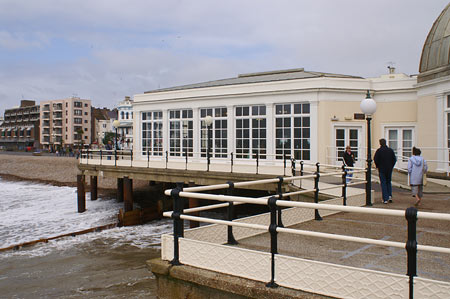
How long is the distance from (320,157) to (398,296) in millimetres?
17180

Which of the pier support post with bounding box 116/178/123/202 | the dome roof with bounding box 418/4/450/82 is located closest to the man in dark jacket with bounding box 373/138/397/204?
the dome roof with bounding box 418/4/450/82

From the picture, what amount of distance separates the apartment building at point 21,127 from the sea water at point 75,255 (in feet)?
330

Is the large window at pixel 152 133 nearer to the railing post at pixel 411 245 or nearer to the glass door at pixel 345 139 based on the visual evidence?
the glass door at pixel 345 139

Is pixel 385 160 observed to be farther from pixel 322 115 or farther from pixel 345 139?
pixel 345 139

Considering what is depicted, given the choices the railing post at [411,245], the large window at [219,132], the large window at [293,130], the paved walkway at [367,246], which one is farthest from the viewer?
the large window at [219,132]

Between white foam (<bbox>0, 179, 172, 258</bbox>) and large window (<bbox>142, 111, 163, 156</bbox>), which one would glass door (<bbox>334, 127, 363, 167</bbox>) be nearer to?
white foam (<bbox>0, 179, 172, 258</bbox>)

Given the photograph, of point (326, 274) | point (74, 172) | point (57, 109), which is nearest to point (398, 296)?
point (326, 274)

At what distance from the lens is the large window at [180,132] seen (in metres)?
25.1

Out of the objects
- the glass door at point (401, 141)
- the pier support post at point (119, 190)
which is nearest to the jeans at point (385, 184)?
the glass door at point (401, 141)

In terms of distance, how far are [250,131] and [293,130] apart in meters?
2.56

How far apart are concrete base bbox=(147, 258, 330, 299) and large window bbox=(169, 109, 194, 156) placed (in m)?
19.8

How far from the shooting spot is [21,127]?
12112 cm

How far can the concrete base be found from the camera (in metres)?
4.23

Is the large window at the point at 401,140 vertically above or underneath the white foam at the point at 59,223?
above
